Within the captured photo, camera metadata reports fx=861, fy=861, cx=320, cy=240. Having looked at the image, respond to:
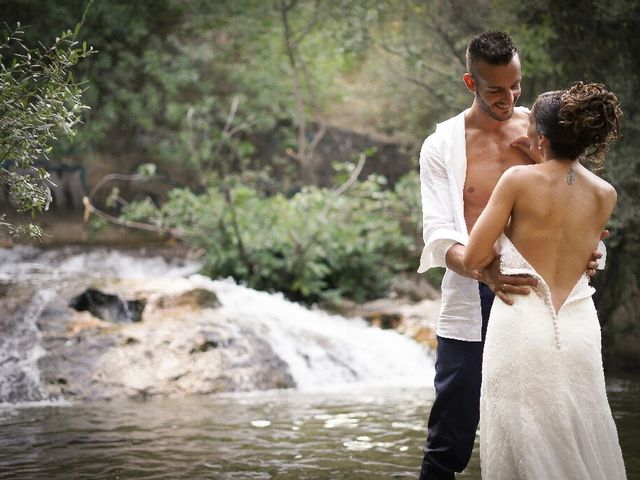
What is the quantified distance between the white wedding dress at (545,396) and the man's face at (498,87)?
2.95 feet

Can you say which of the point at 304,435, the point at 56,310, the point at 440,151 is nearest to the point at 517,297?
the point at 440,151

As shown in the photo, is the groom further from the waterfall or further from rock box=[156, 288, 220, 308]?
rock box=[156, 288, 220, 308]

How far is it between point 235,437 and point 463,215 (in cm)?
345

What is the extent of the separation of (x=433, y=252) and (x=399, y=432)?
133 inches

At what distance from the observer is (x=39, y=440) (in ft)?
20.8

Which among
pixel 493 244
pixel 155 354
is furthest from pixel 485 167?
pixel 155 354

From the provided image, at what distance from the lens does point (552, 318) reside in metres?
2.92

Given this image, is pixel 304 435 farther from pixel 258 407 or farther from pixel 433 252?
pixel 433 252

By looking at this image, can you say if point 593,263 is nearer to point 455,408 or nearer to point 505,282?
point 505,282

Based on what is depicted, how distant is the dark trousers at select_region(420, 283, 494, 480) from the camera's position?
3551 millimetres

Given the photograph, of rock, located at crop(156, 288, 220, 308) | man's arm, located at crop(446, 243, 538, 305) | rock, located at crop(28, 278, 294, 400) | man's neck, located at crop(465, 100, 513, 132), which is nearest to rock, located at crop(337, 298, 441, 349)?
rock, located at crop(28, 278, 294, 400)

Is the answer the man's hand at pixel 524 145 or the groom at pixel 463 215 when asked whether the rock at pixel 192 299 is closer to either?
the groom at pixel 463 215

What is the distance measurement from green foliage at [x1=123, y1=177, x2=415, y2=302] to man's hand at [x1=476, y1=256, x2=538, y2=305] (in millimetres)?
9322

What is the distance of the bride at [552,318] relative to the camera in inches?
112
